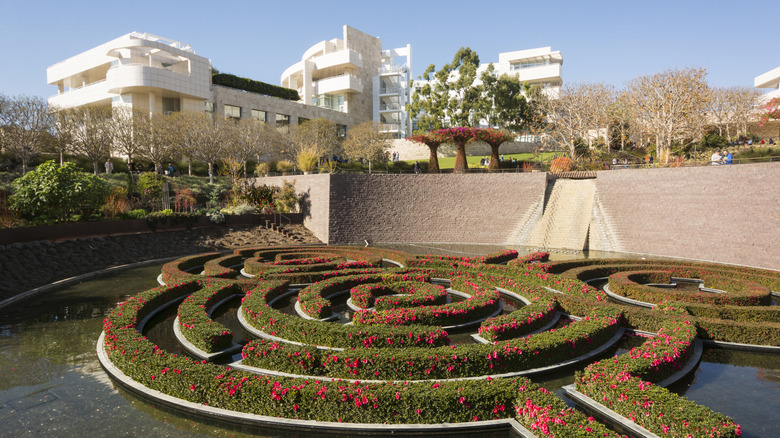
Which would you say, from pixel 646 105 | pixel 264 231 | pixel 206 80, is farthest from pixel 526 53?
pixel 264 231

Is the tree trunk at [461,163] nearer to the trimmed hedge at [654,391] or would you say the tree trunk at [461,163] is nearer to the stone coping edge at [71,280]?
the stone coping edge at [71,280]

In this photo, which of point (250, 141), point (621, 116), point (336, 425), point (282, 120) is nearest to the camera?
point (336, 425)

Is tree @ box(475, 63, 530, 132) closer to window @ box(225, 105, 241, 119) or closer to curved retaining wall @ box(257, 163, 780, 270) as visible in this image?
curved retaining wall @ box(257, 163, 780, 270)

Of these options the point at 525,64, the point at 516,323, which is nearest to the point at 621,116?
the point at 525,64

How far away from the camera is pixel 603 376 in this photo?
9.12m

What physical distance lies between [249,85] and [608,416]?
67133mm

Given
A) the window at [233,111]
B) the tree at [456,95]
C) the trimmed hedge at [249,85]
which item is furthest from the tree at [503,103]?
the window at [233,111]

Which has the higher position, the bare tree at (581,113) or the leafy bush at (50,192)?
the bare tree at (581,113)

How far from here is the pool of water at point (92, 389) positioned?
8159 mm

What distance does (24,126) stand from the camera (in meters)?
38.4

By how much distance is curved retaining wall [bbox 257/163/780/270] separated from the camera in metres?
24.4

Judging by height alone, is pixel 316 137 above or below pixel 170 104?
below

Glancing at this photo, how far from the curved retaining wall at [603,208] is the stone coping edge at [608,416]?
69.9 feet

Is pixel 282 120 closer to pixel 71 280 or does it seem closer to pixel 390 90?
pixel 390 90
